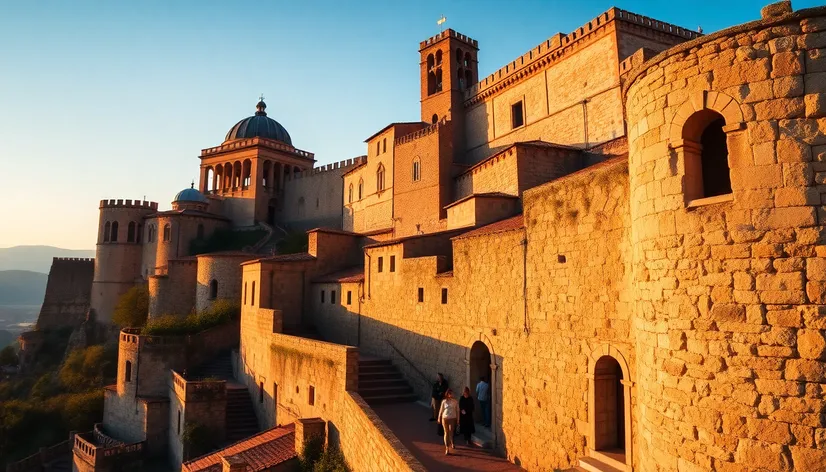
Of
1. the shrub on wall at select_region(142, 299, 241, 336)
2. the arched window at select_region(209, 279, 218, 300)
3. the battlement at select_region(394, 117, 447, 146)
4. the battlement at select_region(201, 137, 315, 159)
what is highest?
the battlement at select_region(201, 137, 315, 159)

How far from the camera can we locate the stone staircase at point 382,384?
16.7 metres

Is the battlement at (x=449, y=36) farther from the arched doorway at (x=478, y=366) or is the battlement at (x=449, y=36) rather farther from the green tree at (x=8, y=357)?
the green tree at (x=8, y=357)

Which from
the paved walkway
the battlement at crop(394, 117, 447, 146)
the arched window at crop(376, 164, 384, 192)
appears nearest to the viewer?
the paved walkway

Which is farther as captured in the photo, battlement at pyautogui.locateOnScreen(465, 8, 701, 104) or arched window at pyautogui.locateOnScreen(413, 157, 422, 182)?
arched window at pyautogui.locateOnScreen(413, 157, 422, 182)

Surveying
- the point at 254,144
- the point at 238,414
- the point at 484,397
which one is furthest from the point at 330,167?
the point at 484,397

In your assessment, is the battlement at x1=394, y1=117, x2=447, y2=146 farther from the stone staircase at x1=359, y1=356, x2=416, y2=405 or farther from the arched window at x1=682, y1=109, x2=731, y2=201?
the arched window at x1=682, y1=109, x2=731, y2=201

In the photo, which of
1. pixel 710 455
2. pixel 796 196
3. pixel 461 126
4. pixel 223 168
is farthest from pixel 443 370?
pixel 223 168

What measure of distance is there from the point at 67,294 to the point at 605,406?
51837mm

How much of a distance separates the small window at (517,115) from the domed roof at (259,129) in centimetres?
2864

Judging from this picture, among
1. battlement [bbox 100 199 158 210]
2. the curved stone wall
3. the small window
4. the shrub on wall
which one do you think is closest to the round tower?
battlement [bbox 100 199 158 210]

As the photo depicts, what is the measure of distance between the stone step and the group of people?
3170mm

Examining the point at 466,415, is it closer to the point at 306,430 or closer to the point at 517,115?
the point at 306,430

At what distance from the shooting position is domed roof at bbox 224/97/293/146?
5131 centimetres

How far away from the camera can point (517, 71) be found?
28828mm
